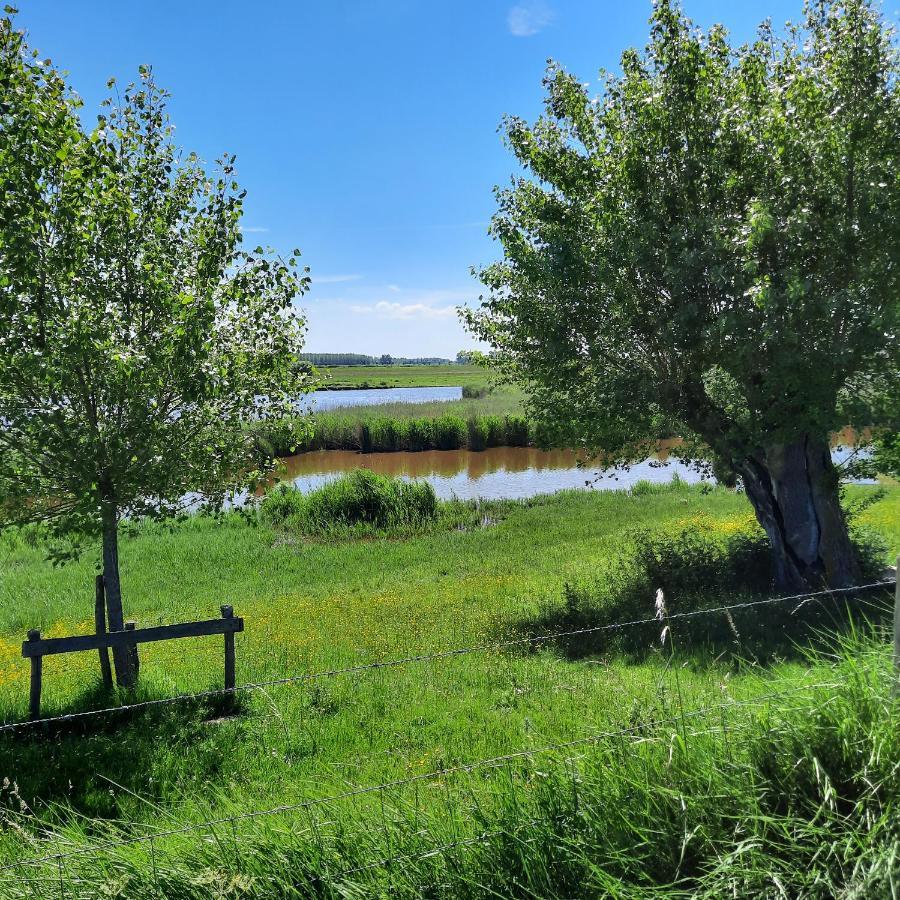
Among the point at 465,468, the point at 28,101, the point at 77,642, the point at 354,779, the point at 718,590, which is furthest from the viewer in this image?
the point at 465,468

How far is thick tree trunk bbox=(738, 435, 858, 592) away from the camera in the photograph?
11469 millimetres

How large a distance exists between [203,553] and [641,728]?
1867cm

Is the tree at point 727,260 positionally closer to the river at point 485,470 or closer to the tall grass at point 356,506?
the tall grass at point 356,506

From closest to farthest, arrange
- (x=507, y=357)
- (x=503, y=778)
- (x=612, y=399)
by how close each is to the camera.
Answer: (x=503, y=778) < (x=612, y=399) < (x=507, y=357)

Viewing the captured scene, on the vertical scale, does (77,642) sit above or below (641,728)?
below

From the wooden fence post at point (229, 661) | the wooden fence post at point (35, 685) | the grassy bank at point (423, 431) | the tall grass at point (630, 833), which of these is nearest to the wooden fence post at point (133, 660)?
the wooden fence post at point (35, 685)

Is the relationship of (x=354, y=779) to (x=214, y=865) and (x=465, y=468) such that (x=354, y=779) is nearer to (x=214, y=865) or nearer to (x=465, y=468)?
(x=214, y=865)

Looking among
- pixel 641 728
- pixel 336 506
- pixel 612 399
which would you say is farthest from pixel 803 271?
pixel 336 506

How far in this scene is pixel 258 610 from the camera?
1412 centimetres

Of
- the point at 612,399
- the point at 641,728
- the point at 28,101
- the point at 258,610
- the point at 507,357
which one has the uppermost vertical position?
the point at 28,101

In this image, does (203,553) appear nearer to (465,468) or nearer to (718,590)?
(718,590)

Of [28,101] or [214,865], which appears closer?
[214,865]

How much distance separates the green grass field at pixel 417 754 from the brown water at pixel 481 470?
14676mm

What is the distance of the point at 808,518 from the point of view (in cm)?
1159
